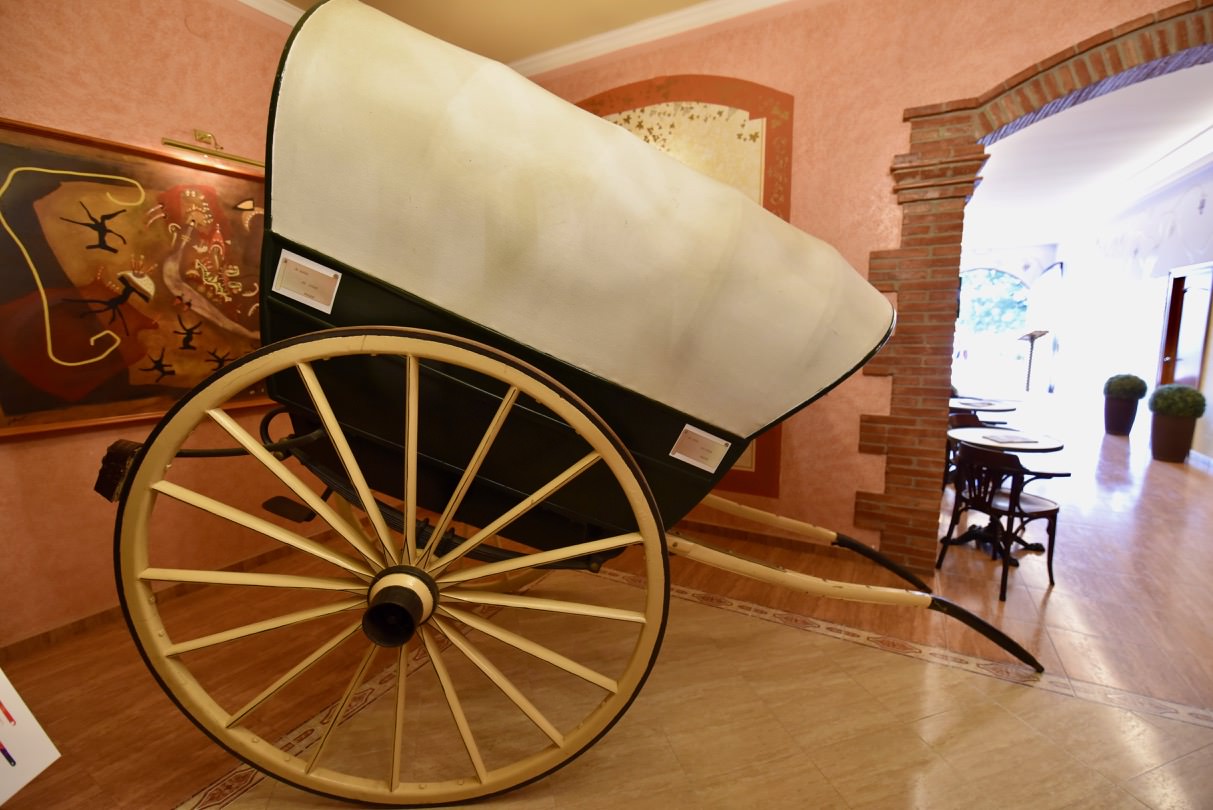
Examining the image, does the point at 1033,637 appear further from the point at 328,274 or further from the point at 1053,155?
the point at 1053,155

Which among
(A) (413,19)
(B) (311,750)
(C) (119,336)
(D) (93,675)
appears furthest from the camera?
(A) (413,19)

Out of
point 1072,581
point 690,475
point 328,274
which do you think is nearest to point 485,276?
point 328,274

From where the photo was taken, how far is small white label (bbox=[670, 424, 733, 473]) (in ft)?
A: 4.33

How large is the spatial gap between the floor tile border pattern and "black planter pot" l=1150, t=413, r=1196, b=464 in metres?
5.11

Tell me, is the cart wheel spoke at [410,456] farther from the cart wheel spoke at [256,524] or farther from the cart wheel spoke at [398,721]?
the cart wheel spoke at [398,721]

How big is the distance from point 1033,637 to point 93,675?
142 inches

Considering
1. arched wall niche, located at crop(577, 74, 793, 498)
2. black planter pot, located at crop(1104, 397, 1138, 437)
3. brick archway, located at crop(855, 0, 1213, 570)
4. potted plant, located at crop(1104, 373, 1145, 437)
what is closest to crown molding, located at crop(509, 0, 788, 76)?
arched wall niche, located at crop(577, 74, 793, 498)

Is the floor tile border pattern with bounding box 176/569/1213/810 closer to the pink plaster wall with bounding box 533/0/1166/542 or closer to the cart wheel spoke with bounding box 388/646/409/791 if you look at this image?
the cart wheel spoke with bounding box 388/646/409/791

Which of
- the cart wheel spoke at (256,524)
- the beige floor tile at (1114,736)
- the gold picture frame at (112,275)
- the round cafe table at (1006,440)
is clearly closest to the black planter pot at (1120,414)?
the round cafe table at (1006,440)

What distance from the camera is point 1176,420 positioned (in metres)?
5.37

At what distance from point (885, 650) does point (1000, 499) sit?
3.92 ft

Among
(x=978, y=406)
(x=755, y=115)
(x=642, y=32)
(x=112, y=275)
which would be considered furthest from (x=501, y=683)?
(x=978, y=406)

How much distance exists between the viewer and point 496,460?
1343 mm

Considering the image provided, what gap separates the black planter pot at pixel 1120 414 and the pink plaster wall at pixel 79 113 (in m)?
9.13
